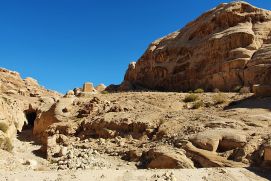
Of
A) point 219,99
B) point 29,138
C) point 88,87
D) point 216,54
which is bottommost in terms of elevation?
point 29,138

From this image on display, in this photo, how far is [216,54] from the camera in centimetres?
2944

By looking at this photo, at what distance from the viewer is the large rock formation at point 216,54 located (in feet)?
88.8

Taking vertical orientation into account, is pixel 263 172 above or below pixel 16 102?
below

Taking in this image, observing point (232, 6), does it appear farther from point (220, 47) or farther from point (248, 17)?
point (220, 47)

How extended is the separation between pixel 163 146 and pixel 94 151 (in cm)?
383

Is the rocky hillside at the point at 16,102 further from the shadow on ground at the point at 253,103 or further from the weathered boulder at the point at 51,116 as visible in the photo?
the shadow on ground at the point at 253,103

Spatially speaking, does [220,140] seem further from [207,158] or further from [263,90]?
[263,90]

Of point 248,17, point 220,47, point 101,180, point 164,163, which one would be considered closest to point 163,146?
point 164,163

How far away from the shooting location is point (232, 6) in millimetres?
31609

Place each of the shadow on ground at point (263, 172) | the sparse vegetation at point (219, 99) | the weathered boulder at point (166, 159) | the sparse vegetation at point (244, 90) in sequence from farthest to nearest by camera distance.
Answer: the sparse vegetation at point (244, 90)
the sparse vegetation at point (219, 99)
the weathered boulder at point (166, 159)
the shadow on ground at point (263, 172)

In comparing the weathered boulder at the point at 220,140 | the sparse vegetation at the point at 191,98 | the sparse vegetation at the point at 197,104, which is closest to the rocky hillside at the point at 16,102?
the weathered boulder at the point at 220,140

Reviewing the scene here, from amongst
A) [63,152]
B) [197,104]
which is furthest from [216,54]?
[63,152]

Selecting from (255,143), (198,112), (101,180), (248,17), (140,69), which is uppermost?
(248,17)

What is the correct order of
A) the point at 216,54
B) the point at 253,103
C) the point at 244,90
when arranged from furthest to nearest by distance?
1. the point at 216,54
2. the point at 244,90
3. the point at 253,103
